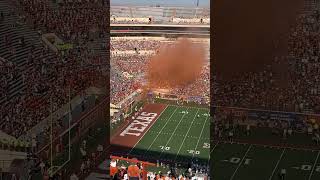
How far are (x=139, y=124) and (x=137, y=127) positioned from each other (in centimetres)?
12

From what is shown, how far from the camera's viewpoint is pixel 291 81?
8.12 m

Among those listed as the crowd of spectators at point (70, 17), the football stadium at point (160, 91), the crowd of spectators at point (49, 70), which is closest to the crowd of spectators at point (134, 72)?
the football stadium at point (160, 91)

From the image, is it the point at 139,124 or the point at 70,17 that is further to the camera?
the point at 139,124

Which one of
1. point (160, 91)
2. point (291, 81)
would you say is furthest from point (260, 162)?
point (160, 91)

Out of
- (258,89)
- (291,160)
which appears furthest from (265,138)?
(258,89)

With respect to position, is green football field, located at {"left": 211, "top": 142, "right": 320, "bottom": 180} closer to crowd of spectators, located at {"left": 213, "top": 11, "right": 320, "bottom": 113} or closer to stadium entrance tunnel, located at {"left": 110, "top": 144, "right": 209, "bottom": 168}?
stadium entrance tunnel, located at {"left": 110, "top": 144, "right": 209, "bottom": 168}

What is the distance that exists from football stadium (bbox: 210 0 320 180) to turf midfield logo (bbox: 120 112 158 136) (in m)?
0.98

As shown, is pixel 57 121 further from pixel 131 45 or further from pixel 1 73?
pixel 131 45

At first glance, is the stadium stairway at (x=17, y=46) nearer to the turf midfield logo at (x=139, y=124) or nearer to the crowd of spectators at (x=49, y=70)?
the crowd of spectators at (x=49, y=70)

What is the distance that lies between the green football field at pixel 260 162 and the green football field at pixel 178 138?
265 mm

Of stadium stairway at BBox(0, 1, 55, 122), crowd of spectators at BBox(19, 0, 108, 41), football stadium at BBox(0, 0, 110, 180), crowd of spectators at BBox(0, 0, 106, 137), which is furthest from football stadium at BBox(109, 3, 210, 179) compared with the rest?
stadium stairway at BBox(0, 1, 55, 122)

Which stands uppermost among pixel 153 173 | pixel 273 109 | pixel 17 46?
pixel 17 46

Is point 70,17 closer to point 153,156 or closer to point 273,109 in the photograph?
point 153,156

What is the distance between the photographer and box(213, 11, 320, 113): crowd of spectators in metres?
7.87
